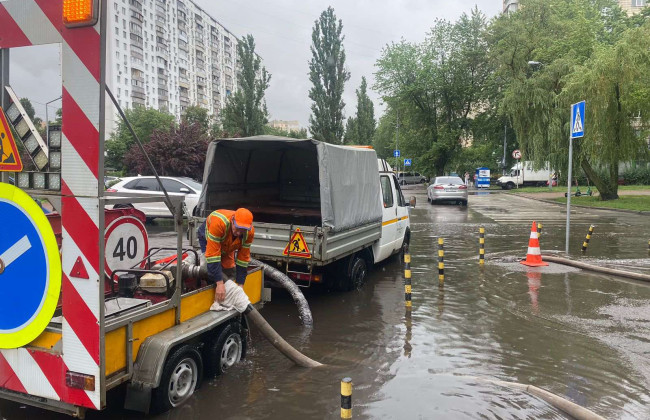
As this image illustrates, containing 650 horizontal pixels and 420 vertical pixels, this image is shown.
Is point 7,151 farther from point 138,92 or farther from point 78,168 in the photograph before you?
point 138,92

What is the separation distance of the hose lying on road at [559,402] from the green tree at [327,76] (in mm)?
33667

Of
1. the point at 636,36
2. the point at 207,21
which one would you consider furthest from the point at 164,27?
the point at 636,36

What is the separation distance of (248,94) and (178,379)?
3310 centimetres

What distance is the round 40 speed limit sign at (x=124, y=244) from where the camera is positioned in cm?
475

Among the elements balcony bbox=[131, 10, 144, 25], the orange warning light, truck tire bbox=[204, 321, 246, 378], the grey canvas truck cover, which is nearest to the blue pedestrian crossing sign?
the grey canvas truck cover

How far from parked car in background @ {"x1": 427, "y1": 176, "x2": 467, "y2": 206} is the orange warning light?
24672 millimetres

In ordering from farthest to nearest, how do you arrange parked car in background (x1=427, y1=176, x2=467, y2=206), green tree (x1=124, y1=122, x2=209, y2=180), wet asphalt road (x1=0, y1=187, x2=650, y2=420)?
parked car in background (x1=427, y1=176, x2=467, y2=206), green tree (x1=124, y1=122, x2=209, y2=180), wet asphalt road (x1=0, y1=187, x2=650, y2=420)

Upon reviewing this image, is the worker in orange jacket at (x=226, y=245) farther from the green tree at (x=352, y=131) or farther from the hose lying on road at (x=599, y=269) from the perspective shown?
the green tree at (x=352, y=131)

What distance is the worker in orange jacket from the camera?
4.58 m

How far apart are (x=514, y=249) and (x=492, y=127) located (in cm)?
3456

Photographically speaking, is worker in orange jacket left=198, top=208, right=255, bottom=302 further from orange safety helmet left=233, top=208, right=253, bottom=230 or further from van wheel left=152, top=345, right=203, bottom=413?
van wheel left=152, top=345, right=203, bottom=413

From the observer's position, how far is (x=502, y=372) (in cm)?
496

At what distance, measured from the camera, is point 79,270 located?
10.1ft

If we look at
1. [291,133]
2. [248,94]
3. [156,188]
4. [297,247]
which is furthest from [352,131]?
[297,247]
